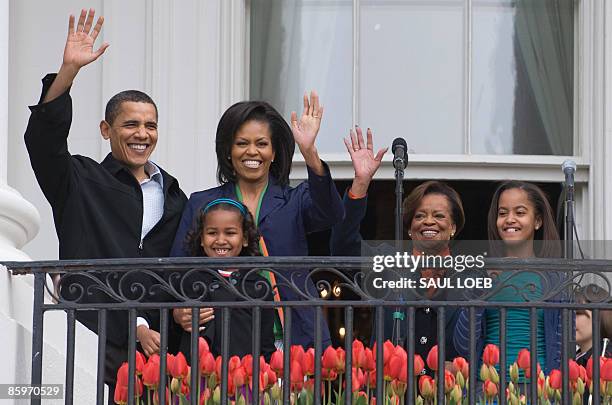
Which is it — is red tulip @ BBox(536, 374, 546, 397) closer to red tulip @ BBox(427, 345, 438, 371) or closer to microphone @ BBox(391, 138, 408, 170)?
red tulip @ BBox(427, 345, 438, 371)

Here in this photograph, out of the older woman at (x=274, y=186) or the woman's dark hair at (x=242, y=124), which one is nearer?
the older woman at (x=274, y=186)

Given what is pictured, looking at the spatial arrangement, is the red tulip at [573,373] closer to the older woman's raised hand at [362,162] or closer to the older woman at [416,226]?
the older woman at [416,226]

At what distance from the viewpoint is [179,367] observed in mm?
6262

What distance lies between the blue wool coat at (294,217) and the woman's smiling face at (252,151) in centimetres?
9

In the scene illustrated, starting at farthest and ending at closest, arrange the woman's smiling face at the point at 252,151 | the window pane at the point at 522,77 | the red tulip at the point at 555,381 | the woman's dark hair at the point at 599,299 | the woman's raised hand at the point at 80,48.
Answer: the window pane at the point at 522,77 < the woman's smiling face at the point at 252,151 < the woman's raised hand at the point at 80,48 < the woman's dark hair at the point at 599,299 < the red tulip at the point at 555,381

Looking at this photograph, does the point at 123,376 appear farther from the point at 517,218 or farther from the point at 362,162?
the point at 517,218

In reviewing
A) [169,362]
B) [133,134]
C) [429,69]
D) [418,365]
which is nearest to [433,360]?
[418,365]

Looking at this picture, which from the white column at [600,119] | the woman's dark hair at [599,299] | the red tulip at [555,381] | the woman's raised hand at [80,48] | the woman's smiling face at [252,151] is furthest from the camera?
the white column at [600,119]

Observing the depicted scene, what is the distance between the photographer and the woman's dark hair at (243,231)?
6.98m

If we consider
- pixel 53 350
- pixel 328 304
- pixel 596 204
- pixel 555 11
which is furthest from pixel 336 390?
pixel 555 11

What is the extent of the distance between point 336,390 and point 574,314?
0.89m

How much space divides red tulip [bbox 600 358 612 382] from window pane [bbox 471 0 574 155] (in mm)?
2789

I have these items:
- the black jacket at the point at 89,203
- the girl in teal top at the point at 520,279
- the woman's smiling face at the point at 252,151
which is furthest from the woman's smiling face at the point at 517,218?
the black jacket at the point at 89,203

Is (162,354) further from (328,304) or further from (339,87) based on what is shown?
(339,87)
